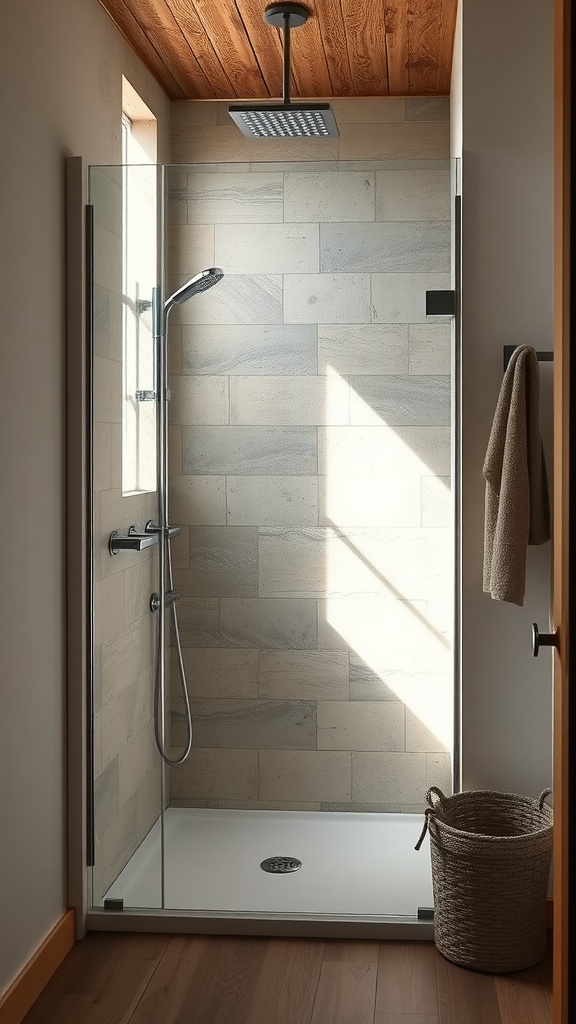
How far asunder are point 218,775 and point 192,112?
2304mm

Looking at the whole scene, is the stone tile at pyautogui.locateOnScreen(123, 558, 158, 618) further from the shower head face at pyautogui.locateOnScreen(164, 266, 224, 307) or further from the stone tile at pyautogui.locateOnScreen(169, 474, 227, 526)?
the shower head face at pyautogui.locateOnScreen(164, 266, 224, 307)

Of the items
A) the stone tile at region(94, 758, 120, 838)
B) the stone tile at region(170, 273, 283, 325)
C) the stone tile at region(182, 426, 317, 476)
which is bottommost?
the stone tile at region(94, 758, 120, 838)

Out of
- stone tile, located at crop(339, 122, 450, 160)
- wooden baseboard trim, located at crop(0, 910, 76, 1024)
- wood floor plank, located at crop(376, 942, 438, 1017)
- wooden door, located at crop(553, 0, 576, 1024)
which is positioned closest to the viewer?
wooden door, located at crop(553, 0, 576, 1024)

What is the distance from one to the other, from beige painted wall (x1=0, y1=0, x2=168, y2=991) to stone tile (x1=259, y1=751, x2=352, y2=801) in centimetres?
53

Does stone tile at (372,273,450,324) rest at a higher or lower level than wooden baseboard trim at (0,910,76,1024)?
higher

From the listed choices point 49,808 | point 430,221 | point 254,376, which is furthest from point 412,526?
point 49,808

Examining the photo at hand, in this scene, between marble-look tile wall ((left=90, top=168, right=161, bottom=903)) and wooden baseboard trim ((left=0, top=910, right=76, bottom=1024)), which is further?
marble-look tile wall ((left=90, top=168, right=161, bottom=903))

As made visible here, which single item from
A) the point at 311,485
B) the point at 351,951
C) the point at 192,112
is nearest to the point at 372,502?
the point at 311,485

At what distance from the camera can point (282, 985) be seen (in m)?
2.43

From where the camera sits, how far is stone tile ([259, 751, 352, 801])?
8.80 ft

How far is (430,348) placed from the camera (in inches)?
104

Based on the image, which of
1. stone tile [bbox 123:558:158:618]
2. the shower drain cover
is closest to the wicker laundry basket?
the shower drain cover

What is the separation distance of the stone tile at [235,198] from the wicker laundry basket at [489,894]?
1568 mm

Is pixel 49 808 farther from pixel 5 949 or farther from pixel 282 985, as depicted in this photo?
pixel 282 985
